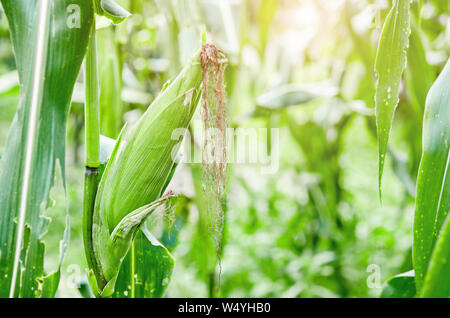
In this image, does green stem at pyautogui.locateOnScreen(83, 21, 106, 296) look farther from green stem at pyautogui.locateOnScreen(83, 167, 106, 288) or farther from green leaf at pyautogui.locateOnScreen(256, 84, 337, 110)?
green leaf at pyautogui.locateOnScreen(256, 84, 337, 110)

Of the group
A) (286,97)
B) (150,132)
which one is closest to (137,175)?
(150,132)

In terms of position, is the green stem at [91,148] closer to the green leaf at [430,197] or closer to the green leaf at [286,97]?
the green leaf at [430,197]

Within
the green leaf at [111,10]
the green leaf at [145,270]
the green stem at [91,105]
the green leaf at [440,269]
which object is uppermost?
the green leaf at [111,10]

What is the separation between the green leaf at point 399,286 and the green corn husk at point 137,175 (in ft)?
0.71

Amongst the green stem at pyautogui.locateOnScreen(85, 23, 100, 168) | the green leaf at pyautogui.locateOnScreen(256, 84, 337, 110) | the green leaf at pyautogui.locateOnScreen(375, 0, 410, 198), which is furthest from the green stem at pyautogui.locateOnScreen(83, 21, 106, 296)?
the green leaf at pyautogui.locateOnScreen(256, 84, 337, 110)

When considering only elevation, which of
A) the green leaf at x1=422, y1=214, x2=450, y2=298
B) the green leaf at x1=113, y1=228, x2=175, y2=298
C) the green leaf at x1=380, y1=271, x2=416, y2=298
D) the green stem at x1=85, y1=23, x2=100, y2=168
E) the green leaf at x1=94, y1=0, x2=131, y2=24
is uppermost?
the green leaf at x1=94, y1=0, x2=131, y2=24

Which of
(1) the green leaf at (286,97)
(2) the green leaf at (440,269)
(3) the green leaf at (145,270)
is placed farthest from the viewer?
(1) the green leaf at (286,97)

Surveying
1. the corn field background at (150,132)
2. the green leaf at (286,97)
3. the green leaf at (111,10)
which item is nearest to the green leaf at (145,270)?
the corn field background at (150,132)

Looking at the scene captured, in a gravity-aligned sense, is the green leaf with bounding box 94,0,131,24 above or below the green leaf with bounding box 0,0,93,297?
→ above

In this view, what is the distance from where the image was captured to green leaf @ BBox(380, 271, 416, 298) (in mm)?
359

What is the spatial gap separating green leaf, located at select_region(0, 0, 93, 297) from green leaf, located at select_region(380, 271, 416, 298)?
0.89 ft

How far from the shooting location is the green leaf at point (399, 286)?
14.1 inches

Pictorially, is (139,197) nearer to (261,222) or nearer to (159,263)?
(159,263)

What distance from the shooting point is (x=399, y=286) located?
37 centimetres
